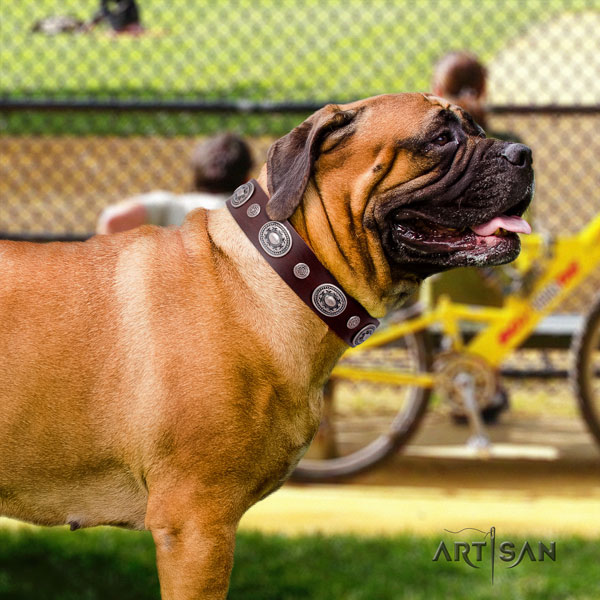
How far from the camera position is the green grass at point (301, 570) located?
12.1 feet

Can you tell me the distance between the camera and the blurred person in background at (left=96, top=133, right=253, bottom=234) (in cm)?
419

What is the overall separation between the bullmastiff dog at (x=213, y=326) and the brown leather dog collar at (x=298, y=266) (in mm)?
23

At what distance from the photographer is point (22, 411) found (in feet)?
6.88

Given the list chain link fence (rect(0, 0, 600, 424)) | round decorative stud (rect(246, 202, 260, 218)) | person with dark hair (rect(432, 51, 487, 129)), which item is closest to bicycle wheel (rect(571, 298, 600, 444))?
person with dark hair (rect(432, 51, 487, 129))

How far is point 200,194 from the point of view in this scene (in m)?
4.50

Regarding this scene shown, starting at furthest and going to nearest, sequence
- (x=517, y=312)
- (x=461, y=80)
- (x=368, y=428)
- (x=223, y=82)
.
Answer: (x=223, y=82)
(x=368, y=428)
(x=461, y=80)
(x=517, y=312)

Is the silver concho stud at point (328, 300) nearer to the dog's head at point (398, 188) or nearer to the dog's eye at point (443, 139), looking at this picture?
the dog's head at point (398, 188)

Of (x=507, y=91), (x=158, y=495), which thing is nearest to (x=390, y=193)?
(x=158, y=495)

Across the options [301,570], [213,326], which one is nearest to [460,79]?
[301,570]

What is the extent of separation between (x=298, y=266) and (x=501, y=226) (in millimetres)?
490

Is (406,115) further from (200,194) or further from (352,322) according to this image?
(200,194)

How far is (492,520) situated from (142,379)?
113 inches

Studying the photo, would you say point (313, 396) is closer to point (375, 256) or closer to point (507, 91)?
point (375, 256)

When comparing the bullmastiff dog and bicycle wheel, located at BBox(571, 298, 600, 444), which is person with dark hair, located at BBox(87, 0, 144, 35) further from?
the bullmastiff dog
